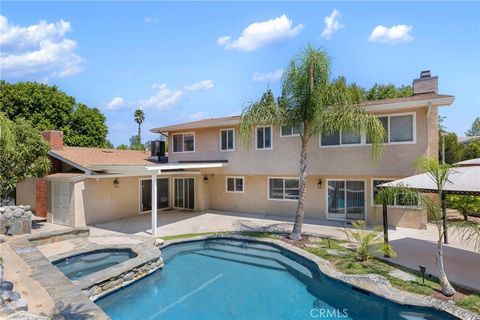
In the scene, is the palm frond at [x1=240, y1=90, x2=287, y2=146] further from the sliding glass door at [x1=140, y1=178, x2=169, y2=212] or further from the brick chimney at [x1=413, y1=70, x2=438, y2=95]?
the sliding glass door at [x1=140, y1=178, x2=169, y2=212]

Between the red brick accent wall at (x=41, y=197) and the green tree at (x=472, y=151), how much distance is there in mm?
35649

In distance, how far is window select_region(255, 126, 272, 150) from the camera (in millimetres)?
18944

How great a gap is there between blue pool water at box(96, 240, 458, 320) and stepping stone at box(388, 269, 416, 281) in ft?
5.01

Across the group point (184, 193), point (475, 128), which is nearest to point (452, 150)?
point (184, 193)

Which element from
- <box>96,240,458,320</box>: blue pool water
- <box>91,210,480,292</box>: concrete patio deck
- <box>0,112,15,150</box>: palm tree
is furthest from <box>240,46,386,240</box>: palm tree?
Answer: <box>0,112,15,150</box>: palm tree

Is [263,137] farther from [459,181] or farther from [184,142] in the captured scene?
[459,181]

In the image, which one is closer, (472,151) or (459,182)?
(459,182)

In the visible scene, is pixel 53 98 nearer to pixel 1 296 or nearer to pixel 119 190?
pixel 119 190

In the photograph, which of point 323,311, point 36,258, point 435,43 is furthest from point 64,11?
point 435,43

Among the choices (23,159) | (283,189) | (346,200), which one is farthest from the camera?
(283,189)

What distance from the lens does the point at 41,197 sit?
19062 millimetres

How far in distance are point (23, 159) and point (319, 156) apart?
16201 mm

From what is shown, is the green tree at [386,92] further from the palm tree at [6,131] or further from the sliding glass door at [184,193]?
the palm tree at [6,131]

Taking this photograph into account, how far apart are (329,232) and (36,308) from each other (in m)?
12.9
